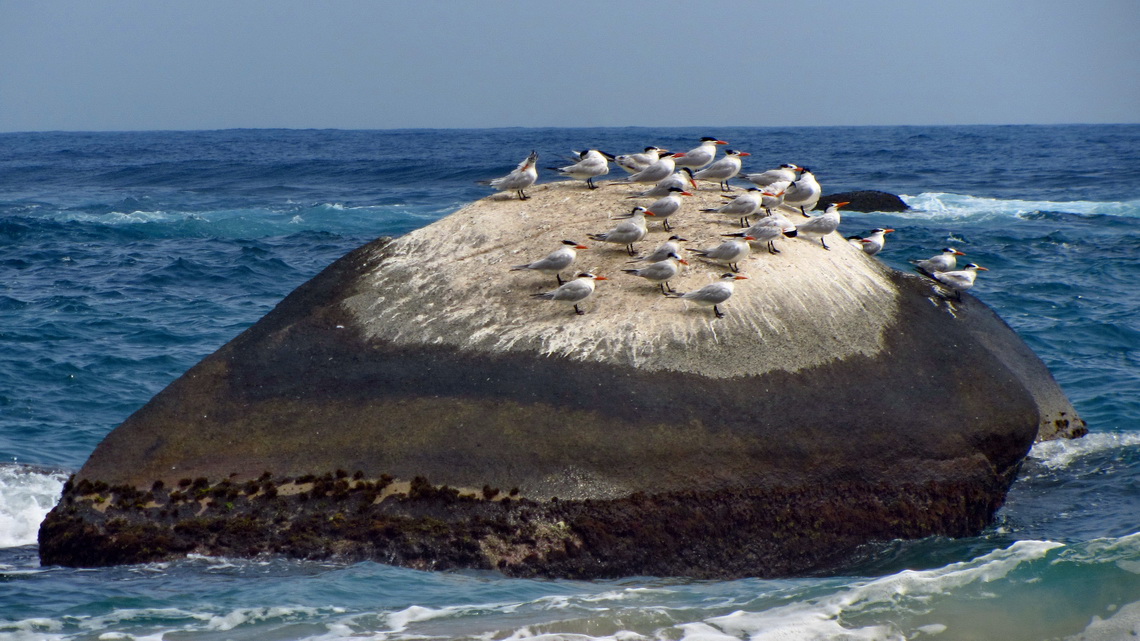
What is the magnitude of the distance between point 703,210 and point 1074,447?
424 cm

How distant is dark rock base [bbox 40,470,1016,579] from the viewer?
688 centimetres

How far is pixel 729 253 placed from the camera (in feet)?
28.1

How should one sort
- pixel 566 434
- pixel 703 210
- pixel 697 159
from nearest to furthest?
pixel 566 434 → pixel 703 210 → pixel 697 159

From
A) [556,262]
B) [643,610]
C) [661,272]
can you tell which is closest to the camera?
[643,610]

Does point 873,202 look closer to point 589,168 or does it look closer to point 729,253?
point 589,168

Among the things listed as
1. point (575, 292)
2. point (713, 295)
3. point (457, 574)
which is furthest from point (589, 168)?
point (457, 574)

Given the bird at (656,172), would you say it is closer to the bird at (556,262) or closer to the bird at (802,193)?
the bird at (802,193)

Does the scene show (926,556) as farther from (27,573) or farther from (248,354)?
(27,573)

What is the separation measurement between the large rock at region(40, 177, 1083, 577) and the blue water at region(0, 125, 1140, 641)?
250 millimetres

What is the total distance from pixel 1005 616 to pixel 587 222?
472cm

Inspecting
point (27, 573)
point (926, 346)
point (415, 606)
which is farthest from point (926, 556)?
point (27, 573)

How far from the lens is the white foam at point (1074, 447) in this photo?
9641 millimetres

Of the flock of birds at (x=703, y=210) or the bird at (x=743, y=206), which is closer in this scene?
the flock of birds at (x=703, y=210)

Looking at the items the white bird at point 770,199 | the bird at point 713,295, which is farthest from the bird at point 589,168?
the bird at point 713,295
